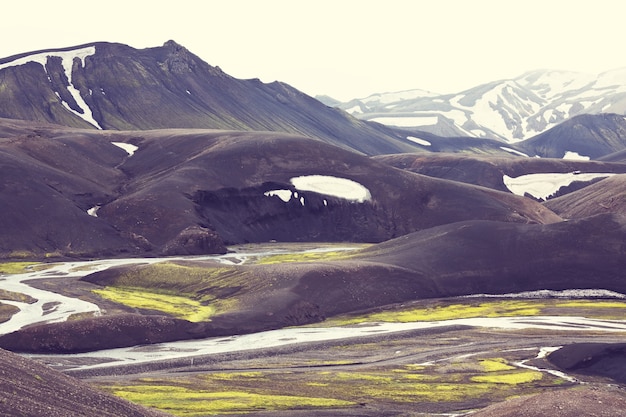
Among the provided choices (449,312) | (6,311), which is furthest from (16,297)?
(449,312)

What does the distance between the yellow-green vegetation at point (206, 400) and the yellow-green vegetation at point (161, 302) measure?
122 ft

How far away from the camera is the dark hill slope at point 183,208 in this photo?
155 metres

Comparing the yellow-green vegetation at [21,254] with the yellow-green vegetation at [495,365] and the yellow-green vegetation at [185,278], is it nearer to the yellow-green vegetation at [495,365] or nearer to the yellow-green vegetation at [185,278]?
the yellow-green vegetation at [185,278]

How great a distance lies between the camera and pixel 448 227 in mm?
144750

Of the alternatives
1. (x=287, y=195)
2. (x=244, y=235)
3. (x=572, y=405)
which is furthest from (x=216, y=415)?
(x=287, y=195)

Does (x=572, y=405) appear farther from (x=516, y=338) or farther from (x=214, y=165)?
(x=214, y=165)

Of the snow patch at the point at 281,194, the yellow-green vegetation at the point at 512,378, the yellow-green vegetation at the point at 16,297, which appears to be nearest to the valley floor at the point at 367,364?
the yellow-green vegetation at the point at 512,378

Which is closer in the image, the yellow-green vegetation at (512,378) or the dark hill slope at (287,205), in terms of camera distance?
the yellow-green vegetation at (512,378)

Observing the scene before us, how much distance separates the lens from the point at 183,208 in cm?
17262

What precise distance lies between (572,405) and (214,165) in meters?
150

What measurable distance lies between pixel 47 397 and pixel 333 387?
27752mm

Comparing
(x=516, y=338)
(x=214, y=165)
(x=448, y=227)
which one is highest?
(x=214, y=165)

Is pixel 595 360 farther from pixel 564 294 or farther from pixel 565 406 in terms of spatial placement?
pixel 564 294

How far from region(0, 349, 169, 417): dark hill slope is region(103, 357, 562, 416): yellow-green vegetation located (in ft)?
33.1
